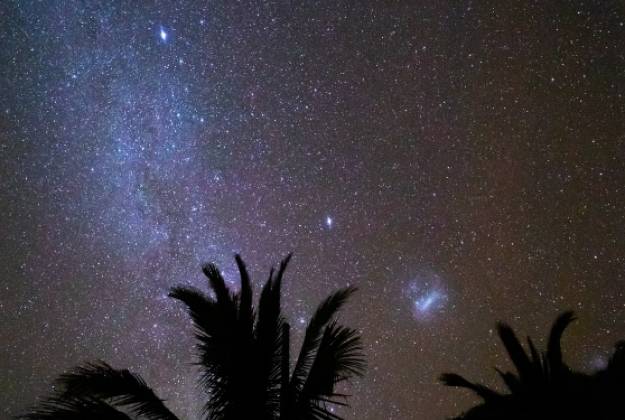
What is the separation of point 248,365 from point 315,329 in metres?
1.02

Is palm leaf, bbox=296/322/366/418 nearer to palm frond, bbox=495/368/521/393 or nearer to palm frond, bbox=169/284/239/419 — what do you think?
palm frond, bbox=169/284/239/419

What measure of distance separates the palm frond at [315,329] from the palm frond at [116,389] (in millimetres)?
1525

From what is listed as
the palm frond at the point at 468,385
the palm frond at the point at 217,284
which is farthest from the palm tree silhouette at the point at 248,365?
the palm frond at the point at 468,385

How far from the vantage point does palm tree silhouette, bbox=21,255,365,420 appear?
5.19 meters

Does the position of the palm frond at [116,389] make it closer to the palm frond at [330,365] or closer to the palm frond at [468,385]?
the palm frond at [330,365]

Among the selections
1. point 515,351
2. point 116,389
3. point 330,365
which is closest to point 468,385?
point 515,351

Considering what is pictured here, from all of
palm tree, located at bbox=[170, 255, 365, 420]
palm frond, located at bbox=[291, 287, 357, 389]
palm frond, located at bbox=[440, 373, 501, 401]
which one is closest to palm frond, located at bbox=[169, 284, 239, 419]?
palm tree, located at bbox=[170, 255, 365, 420]

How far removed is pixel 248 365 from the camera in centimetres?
564

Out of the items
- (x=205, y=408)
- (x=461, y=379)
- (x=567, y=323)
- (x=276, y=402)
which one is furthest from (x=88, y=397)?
(x=567, y=323)

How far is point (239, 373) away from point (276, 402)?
56 centimetres

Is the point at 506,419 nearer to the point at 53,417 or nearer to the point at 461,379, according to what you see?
the point at 461,379

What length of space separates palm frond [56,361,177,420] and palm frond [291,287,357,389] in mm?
1525

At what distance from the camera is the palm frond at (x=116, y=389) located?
16.2 ft

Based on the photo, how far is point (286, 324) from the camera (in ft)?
19.8
